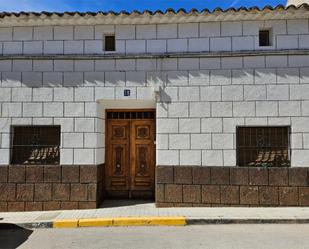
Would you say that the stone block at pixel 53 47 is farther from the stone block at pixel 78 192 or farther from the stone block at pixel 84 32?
the stone block at pixel 78 192

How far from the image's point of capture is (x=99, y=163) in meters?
8.28

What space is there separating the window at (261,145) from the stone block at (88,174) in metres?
3.45

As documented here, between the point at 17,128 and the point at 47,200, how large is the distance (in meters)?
1.95

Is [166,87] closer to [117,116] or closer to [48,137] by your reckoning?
[117,116]

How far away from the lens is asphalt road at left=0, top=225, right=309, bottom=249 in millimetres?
5469

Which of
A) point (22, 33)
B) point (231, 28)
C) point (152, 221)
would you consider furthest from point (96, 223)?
point (231, 28)

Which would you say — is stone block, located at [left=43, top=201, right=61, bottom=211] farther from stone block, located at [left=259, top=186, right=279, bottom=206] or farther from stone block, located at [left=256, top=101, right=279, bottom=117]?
stone block, located at [left=256, top=101, right=279, bottom=117]

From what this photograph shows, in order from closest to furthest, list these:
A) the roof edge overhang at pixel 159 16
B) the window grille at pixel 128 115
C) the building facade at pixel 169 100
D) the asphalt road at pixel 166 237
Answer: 1. the asphalt road at pixel 166 237
2. the roof edge overhang at pixel 159 16
3. the building facade at pixel 169 100
4. the window grille at pixel 128 115

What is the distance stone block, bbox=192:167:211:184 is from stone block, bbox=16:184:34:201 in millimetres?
3932

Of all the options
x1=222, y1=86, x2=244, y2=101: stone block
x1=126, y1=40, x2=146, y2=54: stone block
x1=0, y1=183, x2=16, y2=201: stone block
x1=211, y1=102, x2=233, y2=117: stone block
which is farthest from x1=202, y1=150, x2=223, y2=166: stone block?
x1=0, y1=183, x2=16, y2=201: stone block

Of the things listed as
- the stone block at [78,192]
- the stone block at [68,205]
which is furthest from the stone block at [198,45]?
the stone block at [68,205]

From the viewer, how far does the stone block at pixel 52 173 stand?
8016 mm

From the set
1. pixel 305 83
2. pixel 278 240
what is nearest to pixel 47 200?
pixel 278 240

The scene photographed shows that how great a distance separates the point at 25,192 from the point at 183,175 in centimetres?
383
